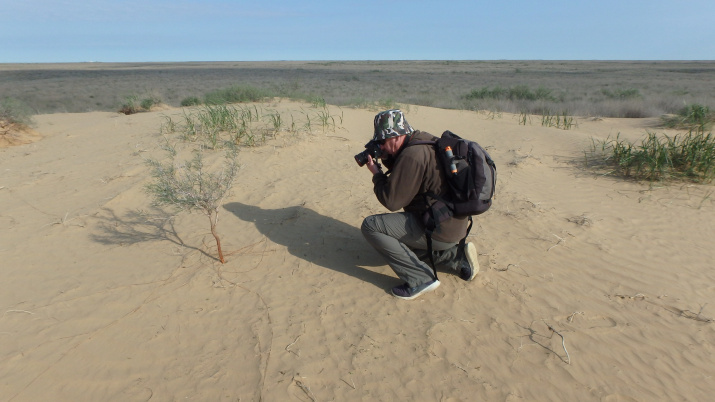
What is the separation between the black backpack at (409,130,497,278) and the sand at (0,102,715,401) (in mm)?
827

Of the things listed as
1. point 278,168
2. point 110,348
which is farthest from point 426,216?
point 278,168

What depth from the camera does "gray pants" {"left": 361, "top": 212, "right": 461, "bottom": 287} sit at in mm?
3219

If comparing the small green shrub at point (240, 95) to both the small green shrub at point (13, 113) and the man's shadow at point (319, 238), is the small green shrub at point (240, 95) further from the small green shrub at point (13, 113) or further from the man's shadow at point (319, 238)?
the man's shadow at point (319, 238)

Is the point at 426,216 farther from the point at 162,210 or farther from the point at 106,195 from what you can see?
the point at 106,195

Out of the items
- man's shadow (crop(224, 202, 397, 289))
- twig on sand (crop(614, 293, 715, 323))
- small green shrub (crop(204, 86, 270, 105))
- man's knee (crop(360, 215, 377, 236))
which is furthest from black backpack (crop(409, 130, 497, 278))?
small green shrub (crop(204, 86, 270, 105))

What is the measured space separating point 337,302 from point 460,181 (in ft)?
4.61

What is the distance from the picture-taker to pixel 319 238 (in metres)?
4.36

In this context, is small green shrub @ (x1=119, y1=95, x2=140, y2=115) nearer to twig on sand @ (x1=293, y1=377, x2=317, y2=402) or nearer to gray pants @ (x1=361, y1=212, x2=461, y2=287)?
gray pants @ (x1=361, y1=212, x2=461, y2=287)

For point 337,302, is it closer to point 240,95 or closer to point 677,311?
point 677,311

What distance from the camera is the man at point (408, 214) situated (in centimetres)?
291

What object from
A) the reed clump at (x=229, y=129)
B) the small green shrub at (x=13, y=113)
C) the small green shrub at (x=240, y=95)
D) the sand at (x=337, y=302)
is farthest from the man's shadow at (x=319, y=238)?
the small green shrub at (x=240, y=95)

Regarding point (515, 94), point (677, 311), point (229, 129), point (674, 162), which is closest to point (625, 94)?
point (515, 94)

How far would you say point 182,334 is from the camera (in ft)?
9.87

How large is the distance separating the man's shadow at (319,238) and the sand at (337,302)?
1.0 inches
